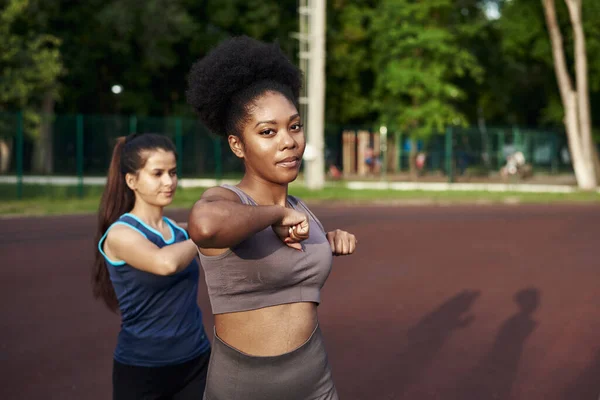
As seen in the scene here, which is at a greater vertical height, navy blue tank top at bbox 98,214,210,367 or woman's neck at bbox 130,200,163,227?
woman's neck at bbox 130,200,163,227

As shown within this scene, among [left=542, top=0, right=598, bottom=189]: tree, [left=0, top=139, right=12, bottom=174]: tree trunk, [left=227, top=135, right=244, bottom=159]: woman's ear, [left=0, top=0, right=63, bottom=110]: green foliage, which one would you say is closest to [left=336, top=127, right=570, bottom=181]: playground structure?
[left=542, top=0, right=598, bottom=189]: tree

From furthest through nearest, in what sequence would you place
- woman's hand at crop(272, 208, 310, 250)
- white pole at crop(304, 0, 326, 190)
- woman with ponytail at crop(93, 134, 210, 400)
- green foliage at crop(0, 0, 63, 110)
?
white pole at crop(304, 0, 326, 190) → green foliage at crop(0, 0, 63, 110) → woman with ponytail at crop(93, 134, 210, 400) → woman's hand at crop(272, 208, 310, 250)

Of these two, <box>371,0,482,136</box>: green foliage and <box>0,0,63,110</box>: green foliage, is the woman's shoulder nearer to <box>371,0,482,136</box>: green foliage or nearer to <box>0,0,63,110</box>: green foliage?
<box>0,0,63,110</box>: green foliage

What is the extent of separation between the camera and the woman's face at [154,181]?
3.75 meters

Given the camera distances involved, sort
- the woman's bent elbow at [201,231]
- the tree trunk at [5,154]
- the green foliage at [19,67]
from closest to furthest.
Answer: the woman's bent elbow at [201,231] → the tree trunk at [5,154] → the green foliage at [19,67]

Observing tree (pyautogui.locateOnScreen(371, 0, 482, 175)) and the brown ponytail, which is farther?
tree (pyautogui.locateOnScreen(371, 0, 482, 175))

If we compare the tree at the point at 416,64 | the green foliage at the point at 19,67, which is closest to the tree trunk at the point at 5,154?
the green foliage at the point at 19,67

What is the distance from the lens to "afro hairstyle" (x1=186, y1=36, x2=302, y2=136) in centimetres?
264

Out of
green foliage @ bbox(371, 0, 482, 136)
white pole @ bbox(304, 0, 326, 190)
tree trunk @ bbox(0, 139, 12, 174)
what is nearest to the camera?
tree trunk @ bbox(0, 139, 12, 174)

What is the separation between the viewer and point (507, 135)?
40.2m

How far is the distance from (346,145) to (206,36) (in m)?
9.20

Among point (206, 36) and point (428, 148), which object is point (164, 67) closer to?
point (206, 36)


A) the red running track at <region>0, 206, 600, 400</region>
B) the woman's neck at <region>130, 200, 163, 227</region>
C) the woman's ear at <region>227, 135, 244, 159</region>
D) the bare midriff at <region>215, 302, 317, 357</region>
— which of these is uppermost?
the woman's ear at <region>227, 135, 244, 159</region>

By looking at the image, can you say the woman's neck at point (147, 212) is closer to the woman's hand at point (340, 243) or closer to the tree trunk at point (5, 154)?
the woman's hand at point (340, 243)
